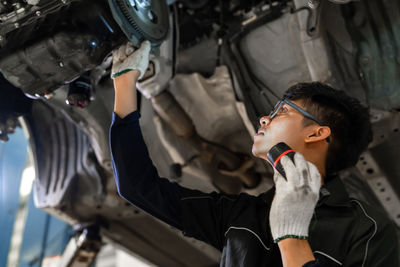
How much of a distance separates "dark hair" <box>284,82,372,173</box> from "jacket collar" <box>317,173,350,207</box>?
0.10 m

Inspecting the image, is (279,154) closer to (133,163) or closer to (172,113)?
(133,163)

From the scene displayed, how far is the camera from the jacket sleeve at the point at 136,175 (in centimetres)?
147

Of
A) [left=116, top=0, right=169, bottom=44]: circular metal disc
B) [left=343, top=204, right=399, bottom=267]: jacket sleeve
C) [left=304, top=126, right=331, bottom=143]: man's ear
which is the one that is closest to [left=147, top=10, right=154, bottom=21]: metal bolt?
[left=116, top=0, right=169, bottom=44]: circular metal disc

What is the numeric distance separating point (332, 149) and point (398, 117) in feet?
2.62

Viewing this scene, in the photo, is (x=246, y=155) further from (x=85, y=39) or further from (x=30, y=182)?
(x=30, y=182)

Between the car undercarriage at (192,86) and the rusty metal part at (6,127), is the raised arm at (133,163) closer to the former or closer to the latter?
the car undercarriage at (192,86)

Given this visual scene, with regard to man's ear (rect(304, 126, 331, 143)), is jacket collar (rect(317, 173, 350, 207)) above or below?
below

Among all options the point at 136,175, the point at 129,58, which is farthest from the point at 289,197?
the point at 129,58

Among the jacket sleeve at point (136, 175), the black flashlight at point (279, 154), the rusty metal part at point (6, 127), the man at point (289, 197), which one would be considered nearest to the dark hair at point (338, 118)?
the man at point (289, 197)

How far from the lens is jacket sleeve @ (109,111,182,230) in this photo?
147 centimetres

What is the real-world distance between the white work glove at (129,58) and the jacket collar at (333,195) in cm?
73

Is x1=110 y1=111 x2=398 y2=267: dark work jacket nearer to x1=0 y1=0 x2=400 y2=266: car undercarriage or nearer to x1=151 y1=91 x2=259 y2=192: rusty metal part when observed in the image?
x1=0 y1=0 x2=400 y2=266: car undercarriage

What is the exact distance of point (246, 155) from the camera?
2482 mm

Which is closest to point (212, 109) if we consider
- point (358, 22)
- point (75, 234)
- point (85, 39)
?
point (358, 22)
